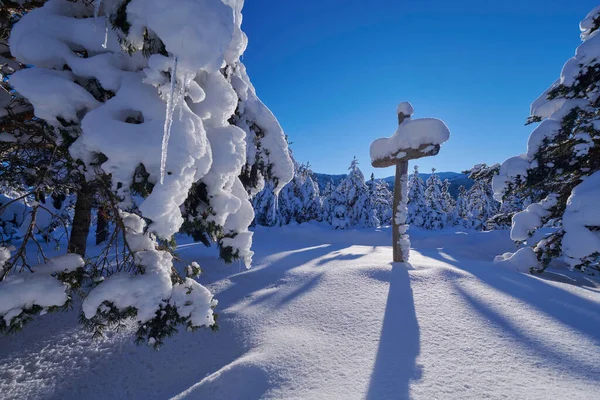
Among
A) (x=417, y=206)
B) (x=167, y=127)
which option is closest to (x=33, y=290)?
(x=167, y=127)

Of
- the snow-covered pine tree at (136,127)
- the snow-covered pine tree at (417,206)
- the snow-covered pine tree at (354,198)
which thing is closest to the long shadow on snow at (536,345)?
the snow-covered pine tree at (136,127)

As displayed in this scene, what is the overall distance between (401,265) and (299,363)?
3.77 metres

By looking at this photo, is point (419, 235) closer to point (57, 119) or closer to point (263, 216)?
point (263, 216)

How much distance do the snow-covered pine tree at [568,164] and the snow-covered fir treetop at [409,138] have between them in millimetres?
1810

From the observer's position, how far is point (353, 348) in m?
2.69

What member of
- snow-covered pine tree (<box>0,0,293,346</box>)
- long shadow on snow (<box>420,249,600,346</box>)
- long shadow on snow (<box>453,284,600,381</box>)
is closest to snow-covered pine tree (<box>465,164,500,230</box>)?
long shadow on snow (<box>420,249,600,346</box>)

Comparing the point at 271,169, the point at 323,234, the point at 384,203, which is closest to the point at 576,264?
the point at 271,169

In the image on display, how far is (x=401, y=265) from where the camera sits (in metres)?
5.53

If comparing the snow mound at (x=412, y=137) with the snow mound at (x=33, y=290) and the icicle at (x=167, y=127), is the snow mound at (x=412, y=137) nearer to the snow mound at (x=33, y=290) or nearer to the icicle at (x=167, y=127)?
the icicle at (x=167, y=127)

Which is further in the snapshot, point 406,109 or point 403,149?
point 406,109

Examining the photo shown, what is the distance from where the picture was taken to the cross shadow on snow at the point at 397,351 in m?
2.03

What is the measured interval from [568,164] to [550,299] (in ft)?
10.7

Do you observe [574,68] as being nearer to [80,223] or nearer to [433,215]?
[80,223]

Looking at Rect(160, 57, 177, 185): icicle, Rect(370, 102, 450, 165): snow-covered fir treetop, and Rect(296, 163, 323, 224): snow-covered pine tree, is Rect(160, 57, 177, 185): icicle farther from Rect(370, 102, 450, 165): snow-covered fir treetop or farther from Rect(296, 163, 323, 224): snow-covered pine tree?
Rect(296, 163, 323, 224): snow-covered pine tree
